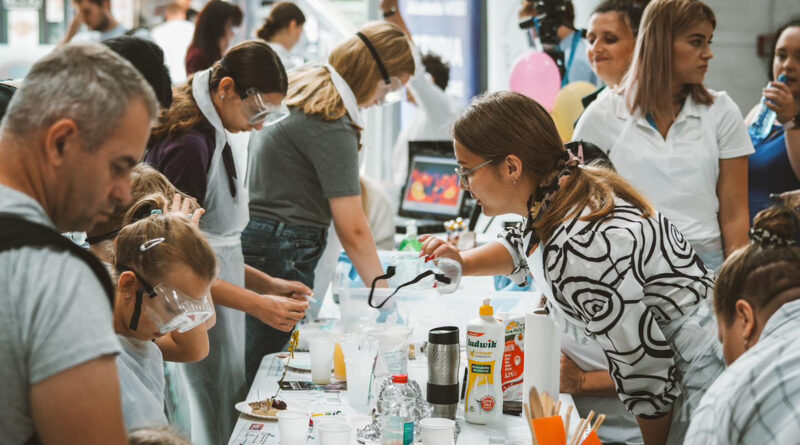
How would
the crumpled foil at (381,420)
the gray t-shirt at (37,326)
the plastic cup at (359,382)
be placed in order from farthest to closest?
the plastic cup at (359,382) < the crumpled foil at (381,420) < the gray t-shirt at (37,326)

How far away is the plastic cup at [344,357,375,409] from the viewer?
1.99m

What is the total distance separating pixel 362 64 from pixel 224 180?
0.68 meters

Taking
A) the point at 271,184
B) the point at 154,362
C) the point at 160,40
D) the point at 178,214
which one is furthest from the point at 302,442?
the point at 160,40

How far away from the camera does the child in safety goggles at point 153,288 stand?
1580mm

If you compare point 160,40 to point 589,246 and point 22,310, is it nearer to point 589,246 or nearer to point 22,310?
point 589,246

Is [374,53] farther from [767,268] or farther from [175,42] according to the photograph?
[175,42]

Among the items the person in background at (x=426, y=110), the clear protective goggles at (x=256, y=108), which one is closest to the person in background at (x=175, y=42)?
the person in background at (x=426, y=110)

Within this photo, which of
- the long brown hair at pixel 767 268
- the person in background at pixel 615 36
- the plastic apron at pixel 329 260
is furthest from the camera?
the person in background at pixel 615 36

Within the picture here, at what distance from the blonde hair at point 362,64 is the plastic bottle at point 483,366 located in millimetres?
1254

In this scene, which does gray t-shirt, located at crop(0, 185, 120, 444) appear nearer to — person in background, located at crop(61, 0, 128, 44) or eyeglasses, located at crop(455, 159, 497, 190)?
eyeglasses, located at crop(455, 159, 497, 190)

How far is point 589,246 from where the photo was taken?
175cm

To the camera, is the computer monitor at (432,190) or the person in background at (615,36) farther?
the computer monitor at (432,190)

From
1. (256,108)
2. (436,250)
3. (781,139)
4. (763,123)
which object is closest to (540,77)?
(763,123)

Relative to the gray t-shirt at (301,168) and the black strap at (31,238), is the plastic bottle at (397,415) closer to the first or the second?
the black strap at (31,238)
